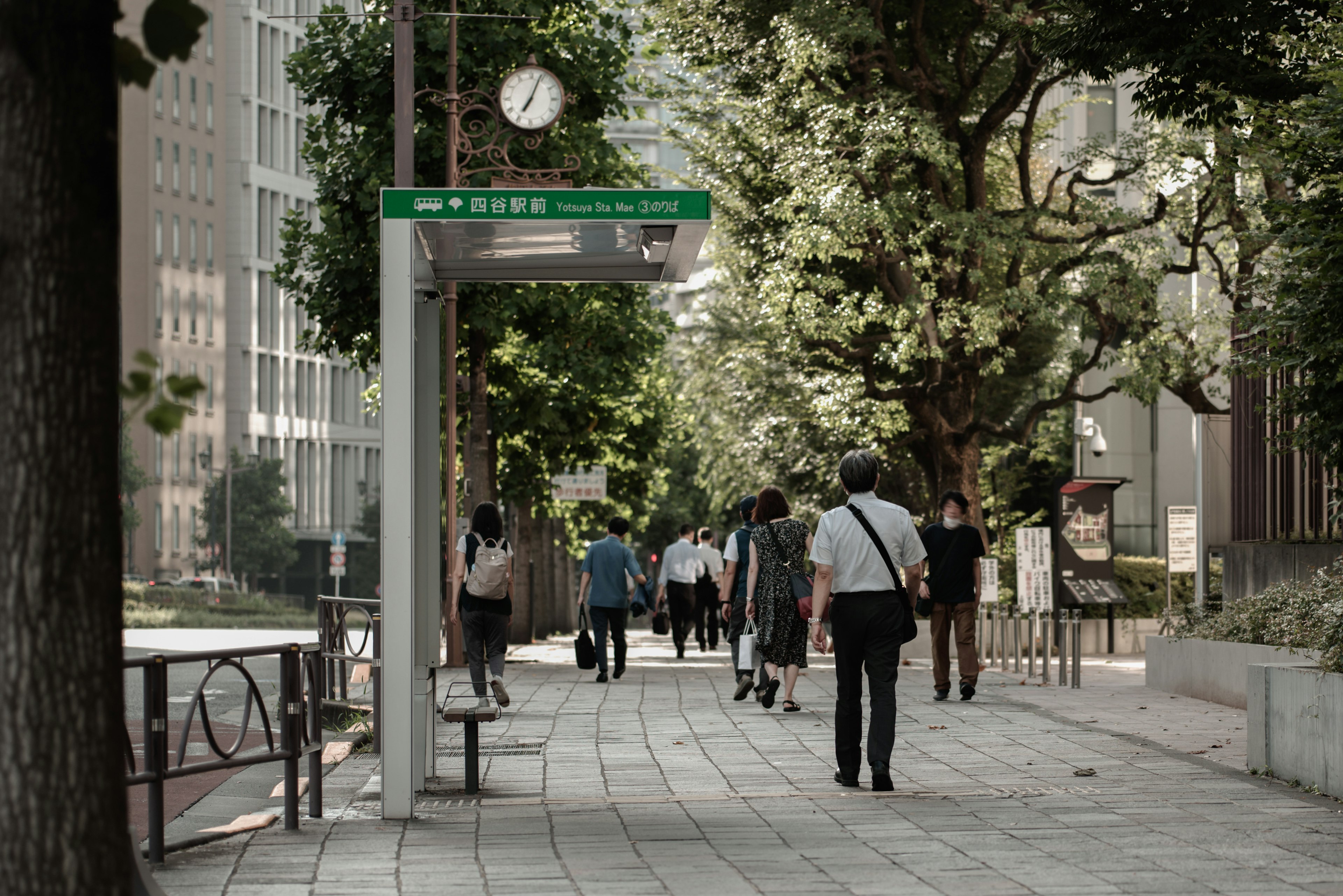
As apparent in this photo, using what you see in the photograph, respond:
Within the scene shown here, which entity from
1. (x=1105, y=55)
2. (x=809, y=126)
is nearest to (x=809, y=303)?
(x=809, y=126)

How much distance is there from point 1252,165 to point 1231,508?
409cm

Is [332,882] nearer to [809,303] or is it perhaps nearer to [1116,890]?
[1116,890]

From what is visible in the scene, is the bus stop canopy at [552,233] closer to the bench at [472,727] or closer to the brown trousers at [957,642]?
the bench at [472,727]

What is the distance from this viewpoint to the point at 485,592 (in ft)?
45.9

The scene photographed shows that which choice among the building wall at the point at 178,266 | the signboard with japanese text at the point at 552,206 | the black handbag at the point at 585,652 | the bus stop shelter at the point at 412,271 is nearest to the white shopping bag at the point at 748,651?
the black handbag at the point at 585,652

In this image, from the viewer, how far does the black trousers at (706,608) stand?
90.5ft

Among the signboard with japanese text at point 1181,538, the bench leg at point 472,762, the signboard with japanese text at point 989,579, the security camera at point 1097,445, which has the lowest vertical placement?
the bench leg at point 472,762

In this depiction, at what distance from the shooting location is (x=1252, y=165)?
62.2 ft

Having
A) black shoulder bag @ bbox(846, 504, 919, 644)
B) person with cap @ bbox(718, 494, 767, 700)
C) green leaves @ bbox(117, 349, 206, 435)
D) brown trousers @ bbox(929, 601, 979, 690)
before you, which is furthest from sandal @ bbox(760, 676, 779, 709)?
green leaves @ bbox(117, 349, 206, 435)

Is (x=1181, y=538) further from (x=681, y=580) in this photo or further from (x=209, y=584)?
(x=209, y=584)

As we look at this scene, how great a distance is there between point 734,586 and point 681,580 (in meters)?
8.69

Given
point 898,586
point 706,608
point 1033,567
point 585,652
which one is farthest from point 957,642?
point 706,608

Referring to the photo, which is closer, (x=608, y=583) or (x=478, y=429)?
(x=608, y=583)

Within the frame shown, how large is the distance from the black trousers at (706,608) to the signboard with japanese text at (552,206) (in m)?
19.3
